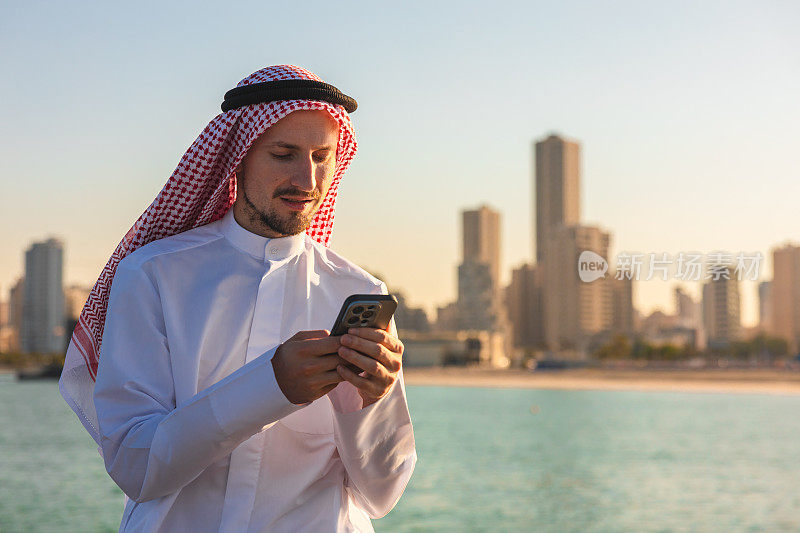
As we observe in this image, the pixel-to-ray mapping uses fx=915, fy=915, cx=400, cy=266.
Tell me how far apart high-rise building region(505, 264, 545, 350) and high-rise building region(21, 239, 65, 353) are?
71129 mm

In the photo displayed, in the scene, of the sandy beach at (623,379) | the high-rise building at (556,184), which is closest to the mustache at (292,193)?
the sandy beach at (623,379)

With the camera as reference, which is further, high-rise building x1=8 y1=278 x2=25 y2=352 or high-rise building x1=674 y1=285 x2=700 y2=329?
high-rise building x1=674 y1=285 x2=700 y2=329

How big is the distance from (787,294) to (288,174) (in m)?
127

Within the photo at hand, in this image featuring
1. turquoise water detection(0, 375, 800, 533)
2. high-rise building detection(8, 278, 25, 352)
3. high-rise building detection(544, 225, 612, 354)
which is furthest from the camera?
high-rise building detection(544, 225, 612, 354)

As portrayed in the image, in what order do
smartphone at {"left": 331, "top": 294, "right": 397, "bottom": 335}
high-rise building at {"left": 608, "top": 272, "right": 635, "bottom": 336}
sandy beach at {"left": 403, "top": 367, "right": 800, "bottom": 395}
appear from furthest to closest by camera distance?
1. high-rise building at {"left": 608, "top": 272, "right": 635, "bottom": 336}
2. sandy beach at {"left": 403, "top": 367, "right": 800, "bottom": 395}
3. smartphone at {"left": 331, "top": 294, "right": 397, "bottom": 335}

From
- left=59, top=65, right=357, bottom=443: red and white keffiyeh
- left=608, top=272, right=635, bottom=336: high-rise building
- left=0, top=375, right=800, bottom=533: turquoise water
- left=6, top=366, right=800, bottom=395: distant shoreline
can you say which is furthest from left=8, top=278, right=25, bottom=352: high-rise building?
left=59, top=65, right=357, bottom=443: red and white keffiyeh

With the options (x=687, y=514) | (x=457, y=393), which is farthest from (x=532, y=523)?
(x=457, y=393)

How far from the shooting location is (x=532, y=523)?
21.2m

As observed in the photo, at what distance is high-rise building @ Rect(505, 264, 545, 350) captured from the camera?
5906 inches

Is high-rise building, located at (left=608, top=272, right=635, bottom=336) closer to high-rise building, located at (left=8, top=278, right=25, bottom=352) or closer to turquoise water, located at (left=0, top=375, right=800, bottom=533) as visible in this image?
turquoise water, located at (left=0, top=375, right=800, bottom=533)

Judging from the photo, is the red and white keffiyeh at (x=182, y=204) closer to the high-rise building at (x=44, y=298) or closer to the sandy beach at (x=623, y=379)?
the sandy beach at (x=623, y=379)

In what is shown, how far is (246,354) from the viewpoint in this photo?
205 cm

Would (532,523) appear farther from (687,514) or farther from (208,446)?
(208,446)

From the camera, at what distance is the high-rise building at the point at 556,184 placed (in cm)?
18325
